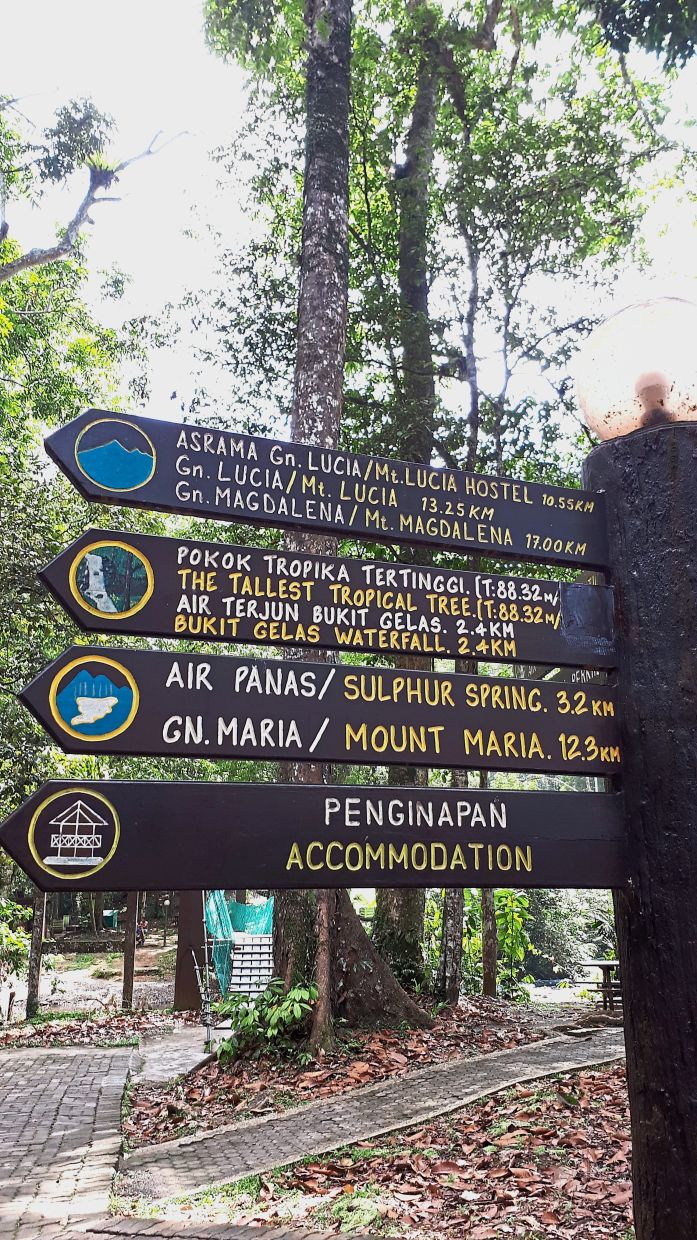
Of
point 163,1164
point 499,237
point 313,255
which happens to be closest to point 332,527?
point 163,1164

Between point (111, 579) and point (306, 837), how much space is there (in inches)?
34.4

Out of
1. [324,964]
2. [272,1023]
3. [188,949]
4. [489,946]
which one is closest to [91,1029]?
[188,949]

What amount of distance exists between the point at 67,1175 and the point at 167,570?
4992mm

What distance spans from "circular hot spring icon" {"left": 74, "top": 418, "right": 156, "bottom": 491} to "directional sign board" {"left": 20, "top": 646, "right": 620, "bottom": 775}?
20.0 inches

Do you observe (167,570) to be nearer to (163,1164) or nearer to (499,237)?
(163,1164)

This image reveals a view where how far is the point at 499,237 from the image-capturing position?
11.7m

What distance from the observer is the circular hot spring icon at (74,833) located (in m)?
2.18

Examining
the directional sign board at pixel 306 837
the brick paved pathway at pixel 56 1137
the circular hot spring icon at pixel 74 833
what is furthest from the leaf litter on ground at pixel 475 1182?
the circular hot spring icon at pixel 74 833

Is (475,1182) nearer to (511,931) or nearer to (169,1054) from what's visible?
(169,1054)

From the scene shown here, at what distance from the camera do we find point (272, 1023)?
8312 millimetres

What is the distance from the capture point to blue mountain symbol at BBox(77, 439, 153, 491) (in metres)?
2.51

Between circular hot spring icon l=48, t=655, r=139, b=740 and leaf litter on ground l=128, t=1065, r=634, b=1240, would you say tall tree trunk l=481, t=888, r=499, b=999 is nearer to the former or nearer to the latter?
leaf litter on ground l=128, t=1065, r=634, b=1240

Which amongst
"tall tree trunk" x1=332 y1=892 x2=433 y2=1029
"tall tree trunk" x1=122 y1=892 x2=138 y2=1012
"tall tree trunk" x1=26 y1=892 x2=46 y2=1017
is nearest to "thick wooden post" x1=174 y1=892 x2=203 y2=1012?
"tall tree trunk" x1=122 y1=892 x2=138 y2=1012

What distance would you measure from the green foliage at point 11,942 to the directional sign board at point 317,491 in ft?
41.0
